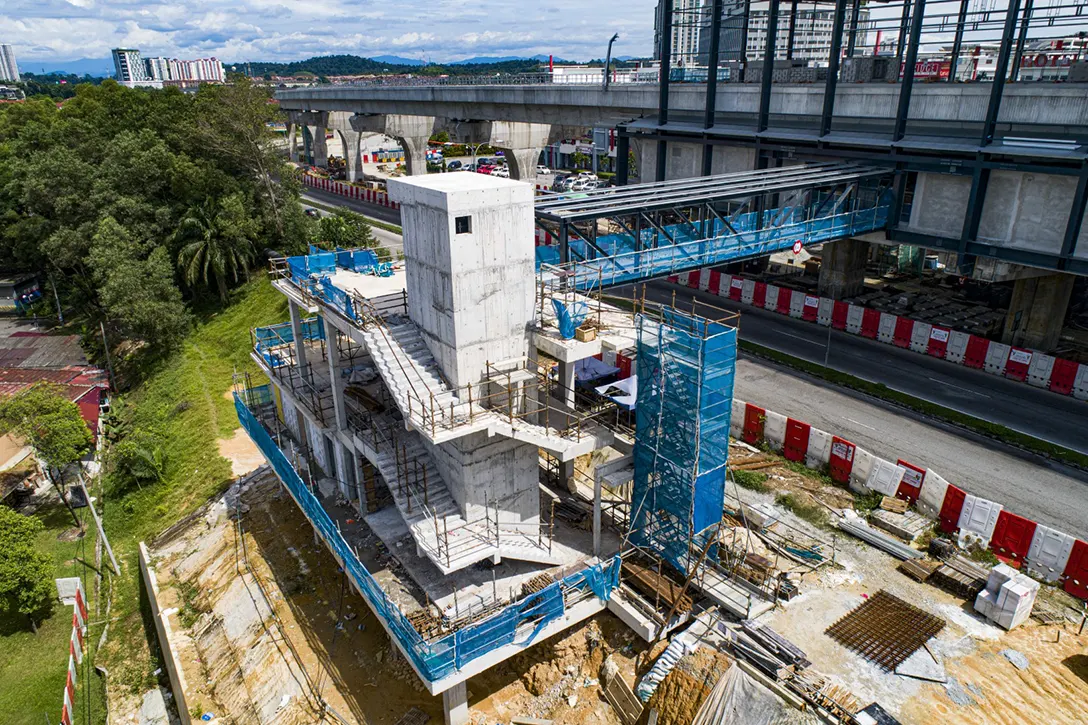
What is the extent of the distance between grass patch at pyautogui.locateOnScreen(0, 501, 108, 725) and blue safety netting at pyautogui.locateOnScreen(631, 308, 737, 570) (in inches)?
777

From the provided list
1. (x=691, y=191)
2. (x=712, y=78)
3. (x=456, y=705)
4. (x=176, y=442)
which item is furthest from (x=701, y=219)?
(x=176, y=442)

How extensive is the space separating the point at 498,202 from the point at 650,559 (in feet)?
34.6

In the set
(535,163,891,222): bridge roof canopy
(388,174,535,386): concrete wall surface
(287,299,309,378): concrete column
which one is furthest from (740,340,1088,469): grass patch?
(287,299,309,378): concrete column

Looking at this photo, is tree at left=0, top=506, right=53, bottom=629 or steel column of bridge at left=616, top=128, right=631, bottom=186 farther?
steel column of bridge at left=616, top=128, right=631, bottom=186

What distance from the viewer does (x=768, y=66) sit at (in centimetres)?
4122

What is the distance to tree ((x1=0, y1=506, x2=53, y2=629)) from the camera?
26078 mm

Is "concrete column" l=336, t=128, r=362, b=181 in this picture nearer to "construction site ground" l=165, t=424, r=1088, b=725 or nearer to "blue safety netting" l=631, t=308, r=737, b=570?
"construction site ground" l=165, t=424, r=1088, b=725

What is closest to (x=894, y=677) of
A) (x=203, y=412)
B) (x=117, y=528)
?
(x=117, y=528)

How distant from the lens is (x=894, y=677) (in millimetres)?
17516

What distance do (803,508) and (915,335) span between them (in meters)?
16.9

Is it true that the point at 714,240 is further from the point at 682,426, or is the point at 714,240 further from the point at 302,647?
the point at 302,647

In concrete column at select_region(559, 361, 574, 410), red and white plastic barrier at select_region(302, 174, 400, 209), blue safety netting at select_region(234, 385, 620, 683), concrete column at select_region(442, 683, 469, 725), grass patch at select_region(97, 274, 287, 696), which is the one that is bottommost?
grass patch at select_region(97, 274, 287, 696)

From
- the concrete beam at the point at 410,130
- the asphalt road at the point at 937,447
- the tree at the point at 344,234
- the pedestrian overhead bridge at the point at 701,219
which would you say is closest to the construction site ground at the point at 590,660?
the asphalt road at the point at 937,447

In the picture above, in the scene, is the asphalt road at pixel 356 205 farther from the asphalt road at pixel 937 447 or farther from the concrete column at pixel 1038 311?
the concrete column at pixel 1038 311
